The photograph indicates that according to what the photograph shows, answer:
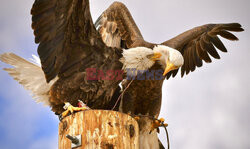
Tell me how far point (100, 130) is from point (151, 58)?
1286mm

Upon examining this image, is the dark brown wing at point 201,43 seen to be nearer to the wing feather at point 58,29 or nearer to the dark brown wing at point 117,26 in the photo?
the dark brown wing at point 117,26

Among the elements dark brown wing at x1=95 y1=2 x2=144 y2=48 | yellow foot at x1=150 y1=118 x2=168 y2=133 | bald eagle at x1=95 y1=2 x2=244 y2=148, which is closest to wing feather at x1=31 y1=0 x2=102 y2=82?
bald eagle at x1=95 y1=2 x2=244 y2=148

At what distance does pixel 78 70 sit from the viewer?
3.10m

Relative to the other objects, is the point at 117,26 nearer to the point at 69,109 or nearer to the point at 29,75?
the point at 29,75

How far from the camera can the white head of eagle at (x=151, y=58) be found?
3.25 m

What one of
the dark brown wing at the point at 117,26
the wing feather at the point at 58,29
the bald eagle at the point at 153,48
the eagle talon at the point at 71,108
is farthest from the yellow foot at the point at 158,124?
the dark brown wing at the point at 117,26

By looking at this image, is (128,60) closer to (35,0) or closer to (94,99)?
(94,99)

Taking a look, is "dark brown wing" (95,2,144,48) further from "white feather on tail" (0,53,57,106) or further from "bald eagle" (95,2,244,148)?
"white feather on tail" (0,53,57,106)

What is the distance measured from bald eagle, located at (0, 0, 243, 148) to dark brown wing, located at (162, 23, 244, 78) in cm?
40

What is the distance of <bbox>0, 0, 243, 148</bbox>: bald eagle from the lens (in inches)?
115

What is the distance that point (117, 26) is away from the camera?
15.8 ft

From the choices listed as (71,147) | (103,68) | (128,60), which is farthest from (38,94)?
(71,147)

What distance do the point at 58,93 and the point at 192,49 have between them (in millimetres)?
2120

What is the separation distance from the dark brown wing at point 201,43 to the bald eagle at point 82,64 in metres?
0.40
